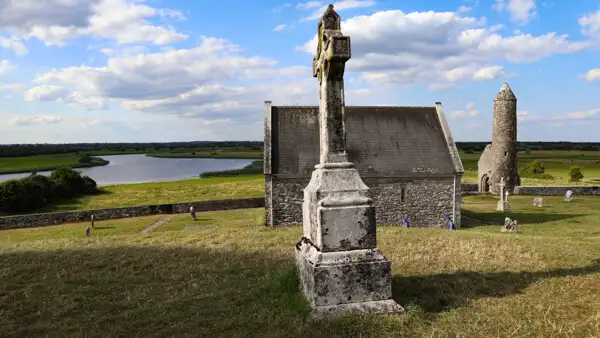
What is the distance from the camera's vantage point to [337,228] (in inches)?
242

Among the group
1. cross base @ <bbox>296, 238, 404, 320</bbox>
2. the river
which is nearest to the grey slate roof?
cross base @ <bbox>296, 238, 404, 320</bbox>

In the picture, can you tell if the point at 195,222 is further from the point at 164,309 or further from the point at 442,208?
the point at 164,309

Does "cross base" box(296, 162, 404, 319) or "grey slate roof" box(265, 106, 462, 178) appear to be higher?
"grey slate roof" box(265, 106, 462, 178)

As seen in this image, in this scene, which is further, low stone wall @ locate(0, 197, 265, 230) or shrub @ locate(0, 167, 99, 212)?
shrub @ locate(0, 167, 99, 212)

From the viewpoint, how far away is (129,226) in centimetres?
2755

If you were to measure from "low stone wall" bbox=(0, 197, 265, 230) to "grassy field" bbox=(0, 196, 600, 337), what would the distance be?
20.2 m

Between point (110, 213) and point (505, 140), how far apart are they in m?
36.6

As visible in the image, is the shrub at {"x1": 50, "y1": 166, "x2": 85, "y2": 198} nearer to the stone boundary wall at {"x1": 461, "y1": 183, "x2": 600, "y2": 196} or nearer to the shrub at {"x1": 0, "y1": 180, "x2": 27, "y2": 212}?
the shrub at {"x1": 0, "y1": 180, "x2": 27, "y2": 212}

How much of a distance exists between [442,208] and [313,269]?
19.8 m

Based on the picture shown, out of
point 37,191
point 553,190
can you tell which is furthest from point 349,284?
point 37,191

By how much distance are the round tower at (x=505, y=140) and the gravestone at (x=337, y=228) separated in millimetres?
38886

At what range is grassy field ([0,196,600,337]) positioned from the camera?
5539 mm

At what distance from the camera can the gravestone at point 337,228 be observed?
5918mm

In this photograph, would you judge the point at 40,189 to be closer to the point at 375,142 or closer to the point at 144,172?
the point at 375,142
